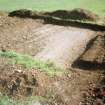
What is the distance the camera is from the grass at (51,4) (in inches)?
515

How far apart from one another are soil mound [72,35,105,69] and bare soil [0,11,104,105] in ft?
0.66

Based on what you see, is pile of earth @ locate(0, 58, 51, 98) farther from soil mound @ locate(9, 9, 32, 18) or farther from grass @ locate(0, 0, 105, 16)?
grass @ locate(0, 0, 105, 16)

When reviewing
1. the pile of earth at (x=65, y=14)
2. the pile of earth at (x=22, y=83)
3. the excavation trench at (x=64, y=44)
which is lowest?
the pile of earth at (x=22, y=83)

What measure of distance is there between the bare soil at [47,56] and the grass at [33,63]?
22 cm

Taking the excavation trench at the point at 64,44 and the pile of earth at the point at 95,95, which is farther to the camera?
the excavation trench at the point at 64,44

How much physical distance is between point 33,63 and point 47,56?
1167mm

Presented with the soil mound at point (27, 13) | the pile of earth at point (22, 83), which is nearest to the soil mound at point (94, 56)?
the pile of earth at point (22, 83)

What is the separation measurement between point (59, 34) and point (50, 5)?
311cm

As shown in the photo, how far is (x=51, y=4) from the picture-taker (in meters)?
13.5

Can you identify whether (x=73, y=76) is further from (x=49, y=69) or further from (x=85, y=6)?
(x=85, y=6)

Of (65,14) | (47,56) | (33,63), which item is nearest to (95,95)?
(33,63)

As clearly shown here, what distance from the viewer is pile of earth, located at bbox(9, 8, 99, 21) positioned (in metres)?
11.7

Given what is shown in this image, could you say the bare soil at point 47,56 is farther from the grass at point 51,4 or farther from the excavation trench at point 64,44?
the grass at point 51,4

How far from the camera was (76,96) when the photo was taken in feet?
22.5
